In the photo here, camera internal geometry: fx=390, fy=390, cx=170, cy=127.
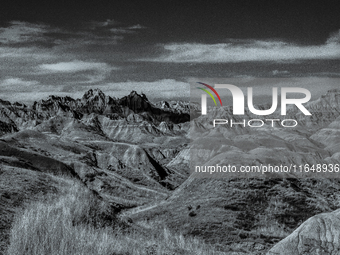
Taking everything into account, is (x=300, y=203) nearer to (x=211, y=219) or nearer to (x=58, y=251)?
(x=211, y=219)

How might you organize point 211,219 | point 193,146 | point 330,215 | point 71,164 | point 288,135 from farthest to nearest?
point 288,135 < point 193,146 < point 71,164 < point 211,219 < point 330,215

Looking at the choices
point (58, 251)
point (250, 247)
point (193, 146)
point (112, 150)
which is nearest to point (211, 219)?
point (250, 247)

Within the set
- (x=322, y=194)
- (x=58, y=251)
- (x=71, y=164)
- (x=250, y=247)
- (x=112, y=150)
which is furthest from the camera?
(x=112, y=150)

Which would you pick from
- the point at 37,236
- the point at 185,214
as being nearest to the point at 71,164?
the point at 185,214

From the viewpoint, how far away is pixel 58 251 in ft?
28.0

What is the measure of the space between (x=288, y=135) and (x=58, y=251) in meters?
117

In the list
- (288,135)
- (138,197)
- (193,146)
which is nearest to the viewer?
(138,197)

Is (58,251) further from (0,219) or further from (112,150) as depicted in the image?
(112,150)

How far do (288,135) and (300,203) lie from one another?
336ft

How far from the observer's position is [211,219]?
18859 mm

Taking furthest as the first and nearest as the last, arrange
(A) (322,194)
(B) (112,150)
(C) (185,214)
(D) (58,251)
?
(B) (112,150)
(A) (322,194)
(C) (185,214)
(D) (58,251)

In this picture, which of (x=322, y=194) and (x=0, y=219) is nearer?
(x=0, y=219)

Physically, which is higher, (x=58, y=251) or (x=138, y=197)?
(x=58, y=251)

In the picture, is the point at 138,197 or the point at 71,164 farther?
the point at 71,164
